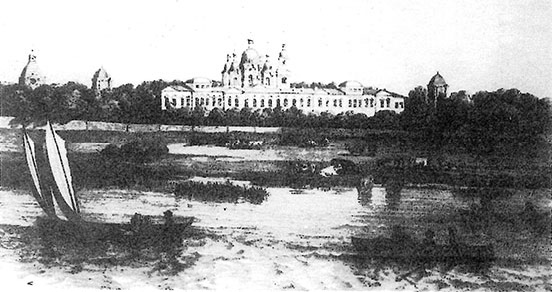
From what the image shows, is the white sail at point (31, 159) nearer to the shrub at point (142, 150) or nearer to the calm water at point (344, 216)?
the shrub at point (142, 150)

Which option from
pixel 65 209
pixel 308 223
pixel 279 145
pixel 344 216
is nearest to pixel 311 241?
pixel 308 223

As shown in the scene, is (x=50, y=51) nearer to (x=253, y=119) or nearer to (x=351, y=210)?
(x=253, y=119)

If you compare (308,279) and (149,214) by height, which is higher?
(149,214)

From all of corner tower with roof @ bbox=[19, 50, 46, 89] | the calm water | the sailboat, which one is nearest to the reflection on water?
the calm water

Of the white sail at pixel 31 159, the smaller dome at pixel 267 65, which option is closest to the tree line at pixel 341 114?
the white sail at pixel 31 159

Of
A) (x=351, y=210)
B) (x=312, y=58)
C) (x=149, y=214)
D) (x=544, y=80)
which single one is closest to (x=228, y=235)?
(x=149, y=214)

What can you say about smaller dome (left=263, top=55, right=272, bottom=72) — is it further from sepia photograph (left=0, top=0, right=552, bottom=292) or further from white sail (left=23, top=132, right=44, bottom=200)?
white sail (left=23, top=132, right=44, bottom=200)
